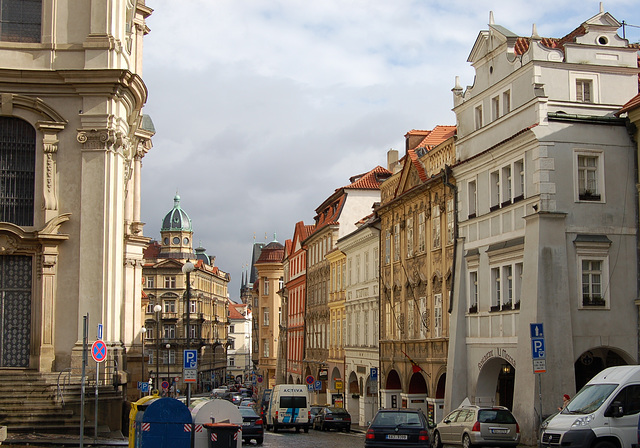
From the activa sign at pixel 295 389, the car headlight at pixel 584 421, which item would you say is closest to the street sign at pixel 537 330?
the car headlight at pixel 584 421

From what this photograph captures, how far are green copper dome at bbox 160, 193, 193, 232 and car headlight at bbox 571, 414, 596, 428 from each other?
419ft

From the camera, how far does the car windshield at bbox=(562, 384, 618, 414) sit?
1994 cm

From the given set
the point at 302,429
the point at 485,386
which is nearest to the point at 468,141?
the point at 485,386

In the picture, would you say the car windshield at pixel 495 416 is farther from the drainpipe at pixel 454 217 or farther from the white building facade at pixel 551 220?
the drainpipe at pixel 454 217

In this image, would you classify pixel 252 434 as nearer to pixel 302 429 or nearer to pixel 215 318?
pixel 302 429

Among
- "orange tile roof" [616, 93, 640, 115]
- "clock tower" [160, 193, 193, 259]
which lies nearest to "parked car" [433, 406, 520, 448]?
"orange tile roof" [616, 93, 640, 115]

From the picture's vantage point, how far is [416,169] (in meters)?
43.2

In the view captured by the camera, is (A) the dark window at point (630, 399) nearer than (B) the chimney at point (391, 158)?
Yes

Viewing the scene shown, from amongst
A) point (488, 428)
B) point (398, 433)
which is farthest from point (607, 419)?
point (488, 428)

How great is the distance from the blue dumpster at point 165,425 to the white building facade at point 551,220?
11613 millimetres

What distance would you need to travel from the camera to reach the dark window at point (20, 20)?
33781 mm

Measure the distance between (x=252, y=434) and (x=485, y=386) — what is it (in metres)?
8.58

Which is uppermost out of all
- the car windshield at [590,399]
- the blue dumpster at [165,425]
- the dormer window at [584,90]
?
the dormer window at [584,90]

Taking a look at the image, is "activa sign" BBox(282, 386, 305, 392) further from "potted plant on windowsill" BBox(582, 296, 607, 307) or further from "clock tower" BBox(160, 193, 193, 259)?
"clock tower" BBox(160, 193, 193, 259)
